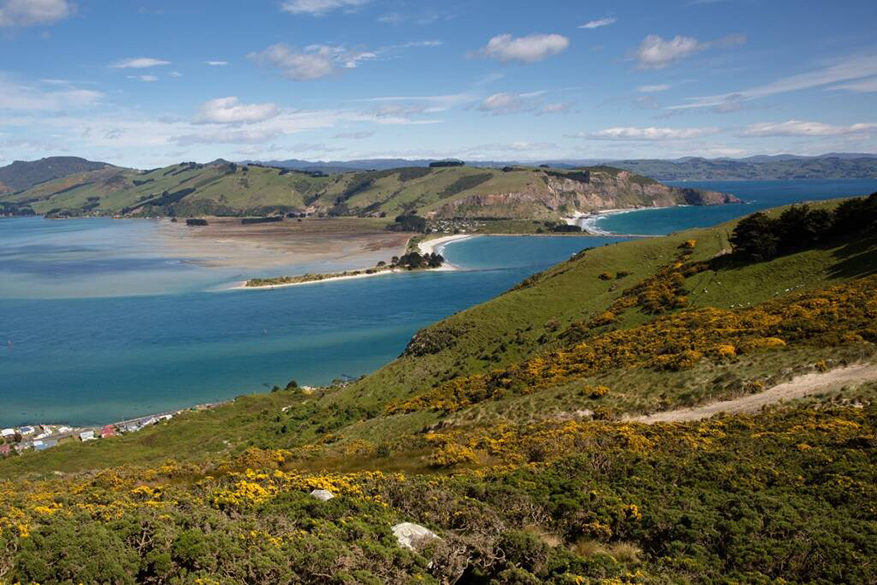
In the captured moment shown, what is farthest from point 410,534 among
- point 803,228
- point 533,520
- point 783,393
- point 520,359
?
point 803,228

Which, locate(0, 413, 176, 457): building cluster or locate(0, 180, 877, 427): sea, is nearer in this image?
locate(0, 413, 176, 457): building cluster

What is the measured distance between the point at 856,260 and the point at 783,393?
29854 mm

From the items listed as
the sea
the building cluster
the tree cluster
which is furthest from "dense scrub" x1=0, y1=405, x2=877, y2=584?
the sea

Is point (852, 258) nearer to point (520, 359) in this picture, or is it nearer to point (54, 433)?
point (520, 359)

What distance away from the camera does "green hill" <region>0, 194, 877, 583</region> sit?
49.6 ft

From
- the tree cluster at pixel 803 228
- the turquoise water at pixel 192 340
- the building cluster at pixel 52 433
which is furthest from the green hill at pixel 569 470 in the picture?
the turquoise water at pixel 192 340

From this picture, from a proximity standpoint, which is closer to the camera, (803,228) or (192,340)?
(803,228)

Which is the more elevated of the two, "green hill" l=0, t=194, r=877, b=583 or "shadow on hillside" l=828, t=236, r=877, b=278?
"shadow on hillside" l=828, t=236, r=877, b=278

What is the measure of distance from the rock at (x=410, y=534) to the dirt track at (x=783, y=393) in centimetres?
1946

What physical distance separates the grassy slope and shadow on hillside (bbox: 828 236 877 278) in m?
0.13

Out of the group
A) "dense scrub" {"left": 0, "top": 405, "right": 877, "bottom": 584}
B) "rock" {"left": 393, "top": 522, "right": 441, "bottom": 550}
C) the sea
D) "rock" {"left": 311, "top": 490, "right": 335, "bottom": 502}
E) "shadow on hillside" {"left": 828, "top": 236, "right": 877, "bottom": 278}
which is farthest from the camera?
the sea

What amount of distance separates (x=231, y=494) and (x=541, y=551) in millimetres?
12361

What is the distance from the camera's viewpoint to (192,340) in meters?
117

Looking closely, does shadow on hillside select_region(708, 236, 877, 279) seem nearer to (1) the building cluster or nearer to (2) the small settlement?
(2) the small settlement
